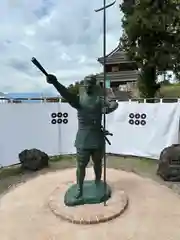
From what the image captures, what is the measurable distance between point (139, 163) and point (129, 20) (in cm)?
661

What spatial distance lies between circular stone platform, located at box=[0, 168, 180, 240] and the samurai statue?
23.5 inches

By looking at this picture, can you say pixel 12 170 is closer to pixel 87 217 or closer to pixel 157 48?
pixel 87 217

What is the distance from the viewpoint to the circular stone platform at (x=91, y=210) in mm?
3381

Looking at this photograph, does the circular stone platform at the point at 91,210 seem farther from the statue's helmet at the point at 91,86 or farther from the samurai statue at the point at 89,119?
the statue's helmet at the point at 91,86

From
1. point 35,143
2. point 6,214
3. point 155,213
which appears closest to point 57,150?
point 35,143

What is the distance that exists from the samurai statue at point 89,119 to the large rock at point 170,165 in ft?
6.41

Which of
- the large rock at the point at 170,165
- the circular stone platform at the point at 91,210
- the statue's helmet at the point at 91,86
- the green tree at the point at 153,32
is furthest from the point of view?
the green tree at the point at 153,32

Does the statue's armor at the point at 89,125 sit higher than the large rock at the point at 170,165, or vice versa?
the statue's armor at the point at 89,125

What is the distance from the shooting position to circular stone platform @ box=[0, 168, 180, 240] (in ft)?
10.3

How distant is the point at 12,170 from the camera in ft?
20.2

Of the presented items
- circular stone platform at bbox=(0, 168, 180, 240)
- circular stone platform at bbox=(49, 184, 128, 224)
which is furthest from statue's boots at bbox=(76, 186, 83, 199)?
circular stone platform at bbox=(0, 168, 180, 240)

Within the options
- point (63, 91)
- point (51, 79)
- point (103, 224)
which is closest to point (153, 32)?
point (63, 91)

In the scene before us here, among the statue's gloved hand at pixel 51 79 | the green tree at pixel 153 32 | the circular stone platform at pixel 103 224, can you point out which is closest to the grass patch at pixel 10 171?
the circular stone platform at pixel 103 224

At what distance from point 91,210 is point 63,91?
158 cm
